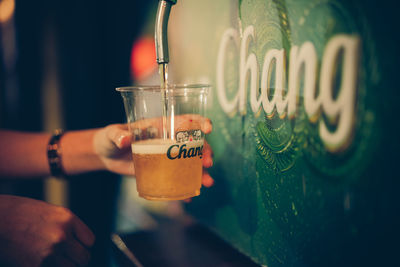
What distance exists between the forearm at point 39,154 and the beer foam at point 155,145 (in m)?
0.56

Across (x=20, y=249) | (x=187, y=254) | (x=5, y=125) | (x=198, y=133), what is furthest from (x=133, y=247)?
(x=5, y=125)

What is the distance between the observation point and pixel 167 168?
842 millimetres

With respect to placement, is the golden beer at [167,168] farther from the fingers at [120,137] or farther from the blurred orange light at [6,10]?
the blurred orange light at [6,10]

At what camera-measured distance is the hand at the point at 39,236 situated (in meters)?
0.81

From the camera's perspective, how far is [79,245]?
869mm

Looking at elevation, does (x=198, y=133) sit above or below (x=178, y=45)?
below

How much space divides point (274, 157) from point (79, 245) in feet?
1.93

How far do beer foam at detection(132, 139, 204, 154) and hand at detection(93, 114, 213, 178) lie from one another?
0.05 meters

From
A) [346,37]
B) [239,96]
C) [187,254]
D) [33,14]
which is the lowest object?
[187,254]

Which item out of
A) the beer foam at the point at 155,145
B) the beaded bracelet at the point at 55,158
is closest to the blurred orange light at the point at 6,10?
the beaded bracelet at the point at 55,158

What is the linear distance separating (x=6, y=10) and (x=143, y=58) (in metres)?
1.37

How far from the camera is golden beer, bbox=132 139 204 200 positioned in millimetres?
841

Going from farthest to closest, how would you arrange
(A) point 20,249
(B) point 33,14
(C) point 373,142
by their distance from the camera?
(B) point 33,14
(A) point 20,249
(C) point 373,142

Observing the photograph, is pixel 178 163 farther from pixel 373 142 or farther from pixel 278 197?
pixel 373 142
